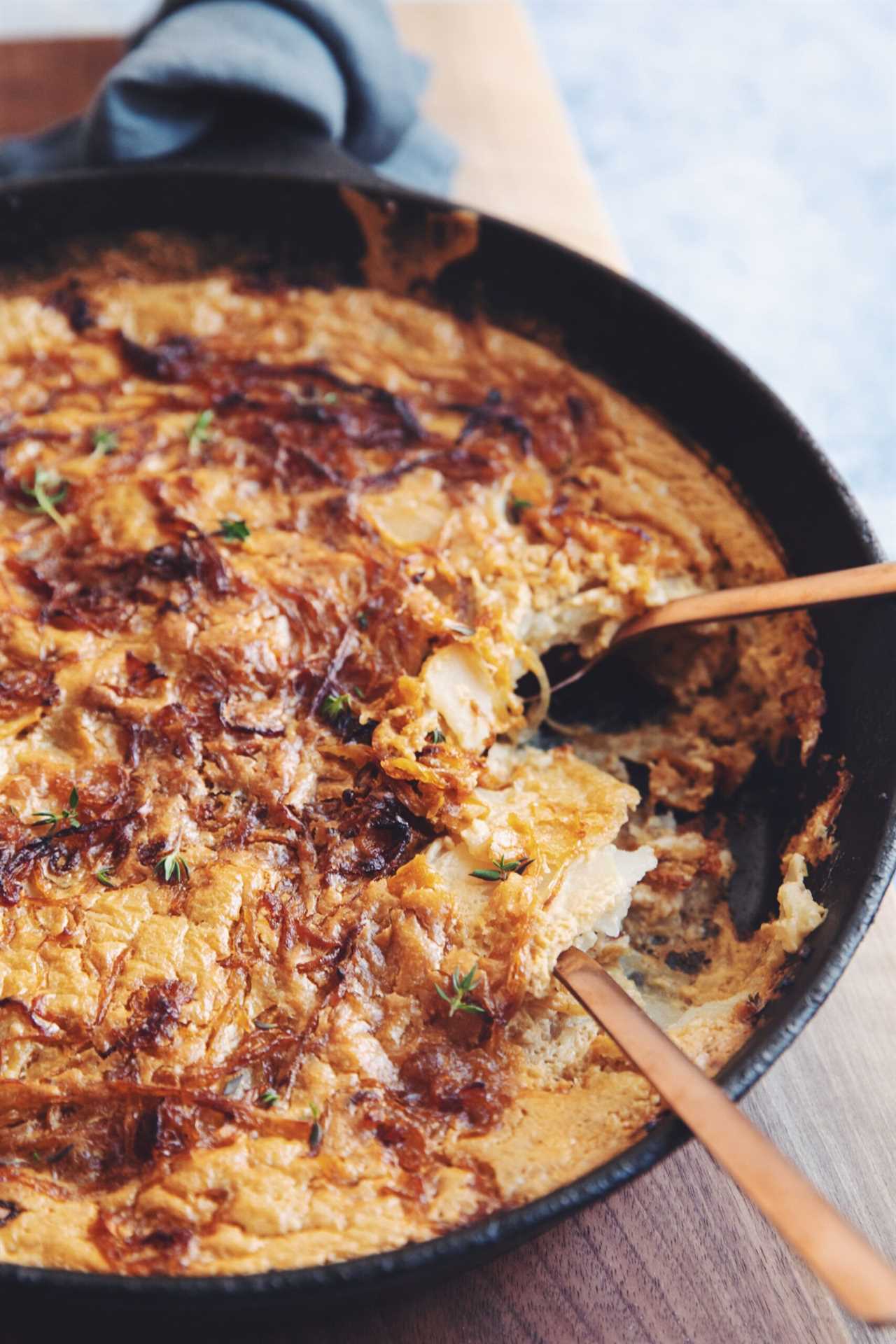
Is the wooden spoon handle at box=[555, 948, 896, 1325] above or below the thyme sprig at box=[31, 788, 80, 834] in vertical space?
above

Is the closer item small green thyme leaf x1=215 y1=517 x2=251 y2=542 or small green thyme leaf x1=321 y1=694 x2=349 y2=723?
small green thyme leaf x1=321 y1=694 x2=349 y2=723

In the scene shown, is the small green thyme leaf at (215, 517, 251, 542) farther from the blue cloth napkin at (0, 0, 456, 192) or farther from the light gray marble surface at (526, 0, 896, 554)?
the light gray marble surface at (526, 0, 896, 554)

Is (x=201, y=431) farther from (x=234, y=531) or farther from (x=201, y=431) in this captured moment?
(x=234, y=531)

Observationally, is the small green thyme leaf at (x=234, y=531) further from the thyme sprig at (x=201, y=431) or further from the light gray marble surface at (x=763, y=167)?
the light gray marble surface at (x=763, y=167)

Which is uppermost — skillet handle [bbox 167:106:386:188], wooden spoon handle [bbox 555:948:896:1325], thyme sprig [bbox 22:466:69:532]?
skillet handle [bbox 167:106:386:188]

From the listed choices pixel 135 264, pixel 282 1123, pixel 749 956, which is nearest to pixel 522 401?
pixel 135 264

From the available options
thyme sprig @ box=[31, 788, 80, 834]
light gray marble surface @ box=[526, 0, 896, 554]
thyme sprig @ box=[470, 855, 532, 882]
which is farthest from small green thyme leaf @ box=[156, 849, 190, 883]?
light gray marble surface @ box=[526, 0, 896, 554]
